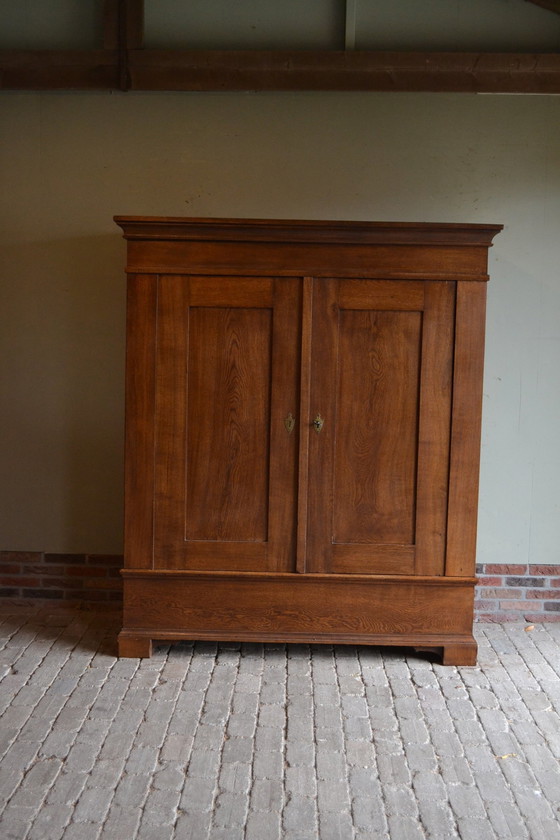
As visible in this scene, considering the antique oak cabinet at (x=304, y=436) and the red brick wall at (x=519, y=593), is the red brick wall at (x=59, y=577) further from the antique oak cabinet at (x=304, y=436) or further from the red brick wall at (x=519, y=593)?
the red brick wall at (x=519, y=593)

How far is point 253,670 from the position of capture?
3529 mm

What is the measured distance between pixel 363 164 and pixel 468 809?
2.91 meters

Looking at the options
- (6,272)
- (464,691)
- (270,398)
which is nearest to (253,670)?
(464,691)

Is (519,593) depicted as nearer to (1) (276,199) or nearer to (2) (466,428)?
(2) (466,428)

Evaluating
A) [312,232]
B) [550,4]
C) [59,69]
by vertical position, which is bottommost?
[312,232]

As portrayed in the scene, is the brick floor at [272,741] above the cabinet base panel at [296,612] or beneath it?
beneath

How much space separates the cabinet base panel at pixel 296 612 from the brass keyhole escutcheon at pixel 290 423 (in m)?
0.65

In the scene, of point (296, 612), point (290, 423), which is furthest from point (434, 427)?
point (296, 612)

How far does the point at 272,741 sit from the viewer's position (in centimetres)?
290

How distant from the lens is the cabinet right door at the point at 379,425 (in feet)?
11.6

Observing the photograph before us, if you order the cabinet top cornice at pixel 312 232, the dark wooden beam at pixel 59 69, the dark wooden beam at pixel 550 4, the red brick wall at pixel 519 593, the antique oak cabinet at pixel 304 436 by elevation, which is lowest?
the red brick wall at pixel 519 593

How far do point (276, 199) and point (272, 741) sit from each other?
2525 millimetres

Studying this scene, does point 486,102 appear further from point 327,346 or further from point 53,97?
point 53,97

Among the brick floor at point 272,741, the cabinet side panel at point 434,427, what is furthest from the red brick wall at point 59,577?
the cabinet side panel at point 434,427
